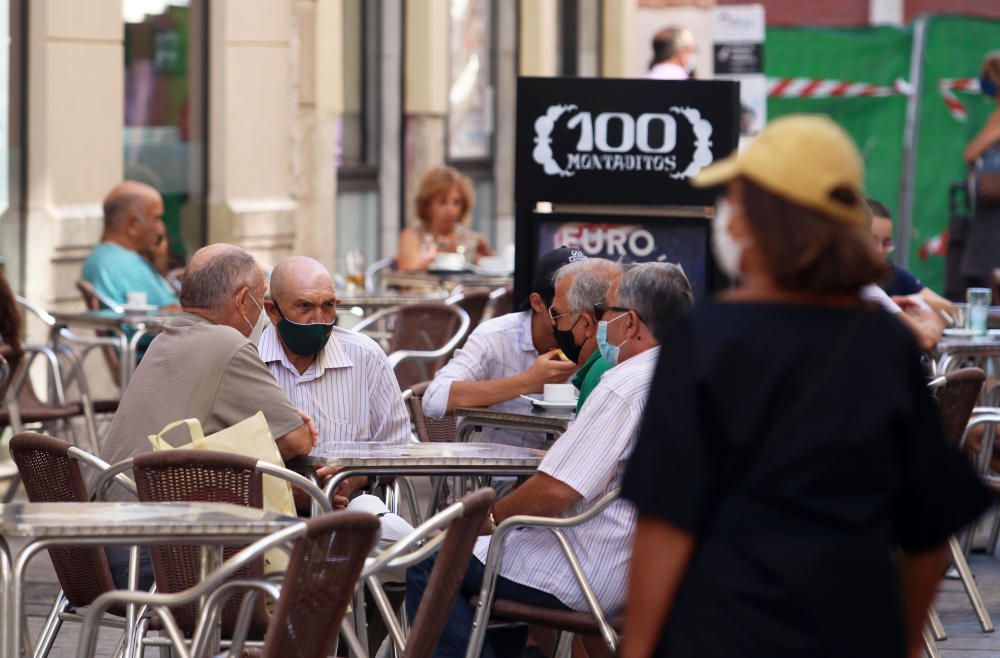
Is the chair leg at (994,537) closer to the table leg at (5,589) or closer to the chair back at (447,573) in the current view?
the chair back at (447,573)

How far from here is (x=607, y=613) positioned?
5.05 metres

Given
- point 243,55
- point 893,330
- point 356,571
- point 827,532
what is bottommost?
point 356,571

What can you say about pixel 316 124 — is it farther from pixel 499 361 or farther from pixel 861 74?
pixel 861 74

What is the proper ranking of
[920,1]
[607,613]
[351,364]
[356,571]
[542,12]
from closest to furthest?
[356,571] → [607,613] → [351,364] → [542,12] → [920,1]

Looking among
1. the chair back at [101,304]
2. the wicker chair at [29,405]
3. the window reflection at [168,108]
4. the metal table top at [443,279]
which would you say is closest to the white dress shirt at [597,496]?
the wicker chair at [29,405]

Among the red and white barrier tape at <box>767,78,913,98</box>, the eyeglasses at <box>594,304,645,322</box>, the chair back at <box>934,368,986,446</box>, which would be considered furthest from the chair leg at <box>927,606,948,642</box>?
the red and white barrier tape at <box>767,78,913,98</box>

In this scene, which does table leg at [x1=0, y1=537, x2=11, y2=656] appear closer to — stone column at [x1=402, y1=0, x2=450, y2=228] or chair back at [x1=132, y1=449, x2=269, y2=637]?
chair back at [x1=132, y1=449, x2=269, y2=637]

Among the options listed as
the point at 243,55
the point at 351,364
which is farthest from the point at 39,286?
the point at 351,364

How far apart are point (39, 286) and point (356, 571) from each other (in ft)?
23.7

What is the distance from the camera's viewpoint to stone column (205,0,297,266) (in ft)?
41.9

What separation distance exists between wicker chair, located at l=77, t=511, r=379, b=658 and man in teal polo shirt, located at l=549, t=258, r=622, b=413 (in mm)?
2163

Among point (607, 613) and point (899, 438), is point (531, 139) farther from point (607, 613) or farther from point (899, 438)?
point (899, 438)

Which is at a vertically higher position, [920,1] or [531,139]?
[920,1]

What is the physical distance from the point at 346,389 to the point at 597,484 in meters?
1.56
